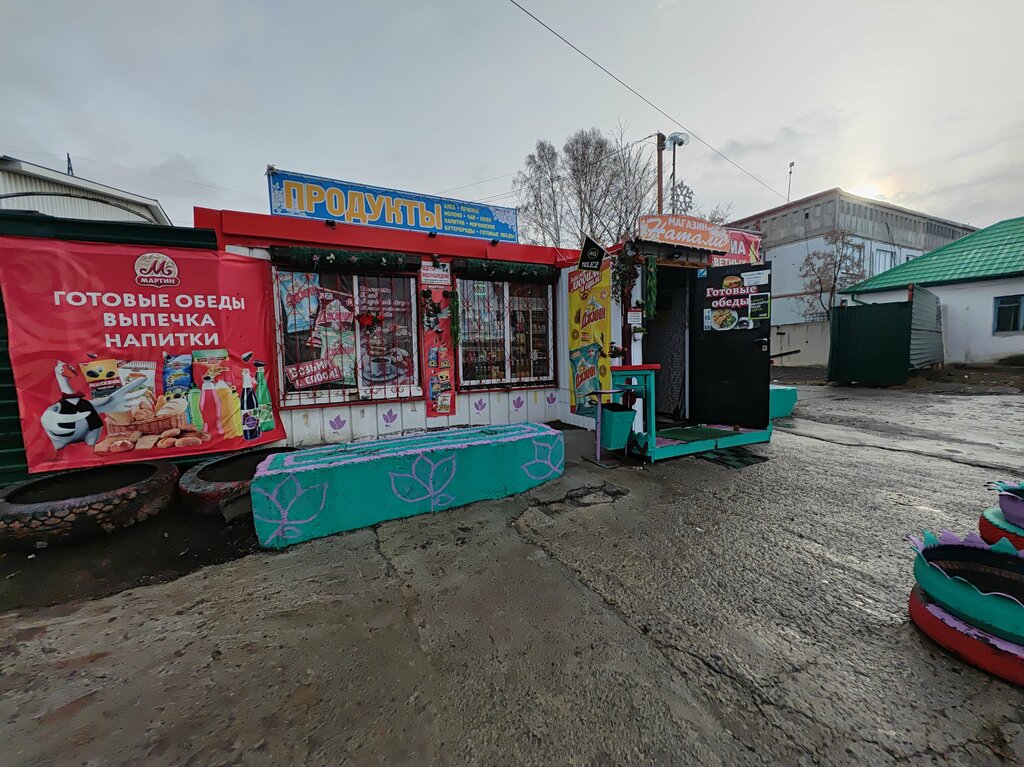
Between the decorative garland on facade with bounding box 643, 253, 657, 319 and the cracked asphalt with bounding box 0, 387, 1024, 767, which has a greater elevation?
the decorative garland on facade with bounding box 643, 253, 657, 319

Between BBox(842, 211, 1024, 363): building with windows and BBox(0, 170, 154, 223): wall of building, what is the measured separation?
76.1 feet

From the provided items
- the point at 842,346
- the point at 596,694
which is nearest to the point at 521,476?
the point at 596,694

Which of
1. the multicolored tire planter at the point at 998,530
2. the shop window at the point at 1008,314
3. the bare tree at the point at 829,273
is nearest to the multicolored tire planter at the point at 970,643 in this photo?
the multicolored tire planter at the point at 998,530

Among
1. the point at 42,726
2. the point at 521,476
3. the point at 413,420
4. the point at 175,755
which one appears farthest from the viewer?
the point at 413,420

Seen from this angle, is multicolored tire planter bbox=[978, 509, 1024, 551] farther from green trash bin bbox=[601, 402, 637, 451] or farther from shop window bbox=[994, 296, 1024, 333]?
shop window bbox=[994, 296, 1024, 333]

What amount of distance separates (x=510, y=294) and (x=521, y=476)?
3134mm

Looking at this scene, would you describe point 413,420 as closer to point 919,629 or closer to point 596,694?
point 596,694

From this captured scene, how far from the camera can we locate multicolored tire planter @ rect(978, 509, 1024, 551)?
6.97ft

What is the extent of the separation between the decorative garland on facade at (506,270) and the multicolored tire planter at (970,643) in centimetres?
499

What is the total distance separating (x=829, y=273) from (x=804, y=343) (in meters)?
4.10

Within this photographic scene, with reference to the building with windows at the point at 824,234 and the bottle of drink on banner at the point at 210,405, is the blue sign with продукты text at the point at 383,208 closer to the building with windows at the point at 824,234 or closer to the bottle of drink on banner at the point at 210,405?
the bottle of drink on banner at the point at 210,405

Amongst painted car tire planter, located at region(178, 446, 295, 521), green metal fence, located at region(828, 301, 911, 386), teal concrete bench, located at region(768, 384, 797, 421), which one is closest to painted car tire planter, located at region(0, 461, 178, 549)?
painted car tire planter, located at region(178, 446, 295, 521)

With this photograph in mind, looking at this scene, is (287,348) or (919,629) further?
(287,348)

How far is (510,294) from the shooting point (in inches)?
235
